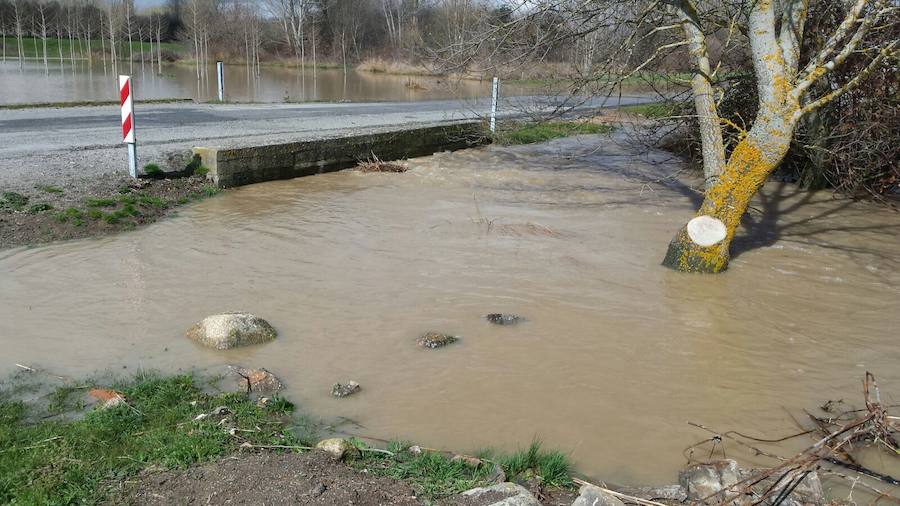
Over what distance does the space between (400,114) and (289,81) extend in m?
20.3

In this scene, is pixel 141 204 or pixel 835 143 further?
pixel 835 143

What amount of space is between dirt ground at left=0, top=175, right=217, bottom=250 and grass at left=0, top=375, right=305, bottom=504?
396 cm

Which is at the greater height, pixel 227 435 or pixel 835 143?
pixel 835 143

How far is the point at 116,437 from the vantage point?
4223 mm

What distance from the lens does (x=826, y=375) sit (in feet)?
19.4

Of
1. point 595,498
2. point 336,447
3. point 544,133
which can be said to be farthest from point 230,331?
point 544,133

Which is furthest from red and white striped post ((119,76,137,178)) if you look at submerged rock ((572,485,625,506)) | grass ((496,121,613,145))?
submerged rock ((572,485,625,506))

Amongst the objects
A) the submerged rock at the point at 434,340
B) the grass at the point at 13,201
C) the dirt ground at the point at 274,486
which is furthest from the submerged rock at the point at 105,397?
the grass at the point at 13,201

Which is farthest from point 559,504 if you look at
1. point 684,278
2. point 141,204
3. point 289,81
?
point 289,81

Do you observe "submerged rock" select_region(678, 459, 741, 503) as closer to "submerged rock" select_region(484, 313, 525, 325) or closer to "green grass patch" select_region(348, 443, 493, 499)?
"green grass patch" select_region(348, 443, 493, 499)

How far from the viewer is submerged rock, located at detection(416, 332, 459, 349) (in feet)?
19.9

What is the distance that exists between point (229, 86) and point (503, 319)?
29.7 m

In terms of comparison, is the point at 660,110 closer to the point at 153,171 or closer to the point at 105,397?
the point at 153,171

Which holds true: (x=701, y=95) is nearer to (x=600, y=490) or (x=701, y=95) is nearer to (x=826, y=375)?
(x=826, y=375)
